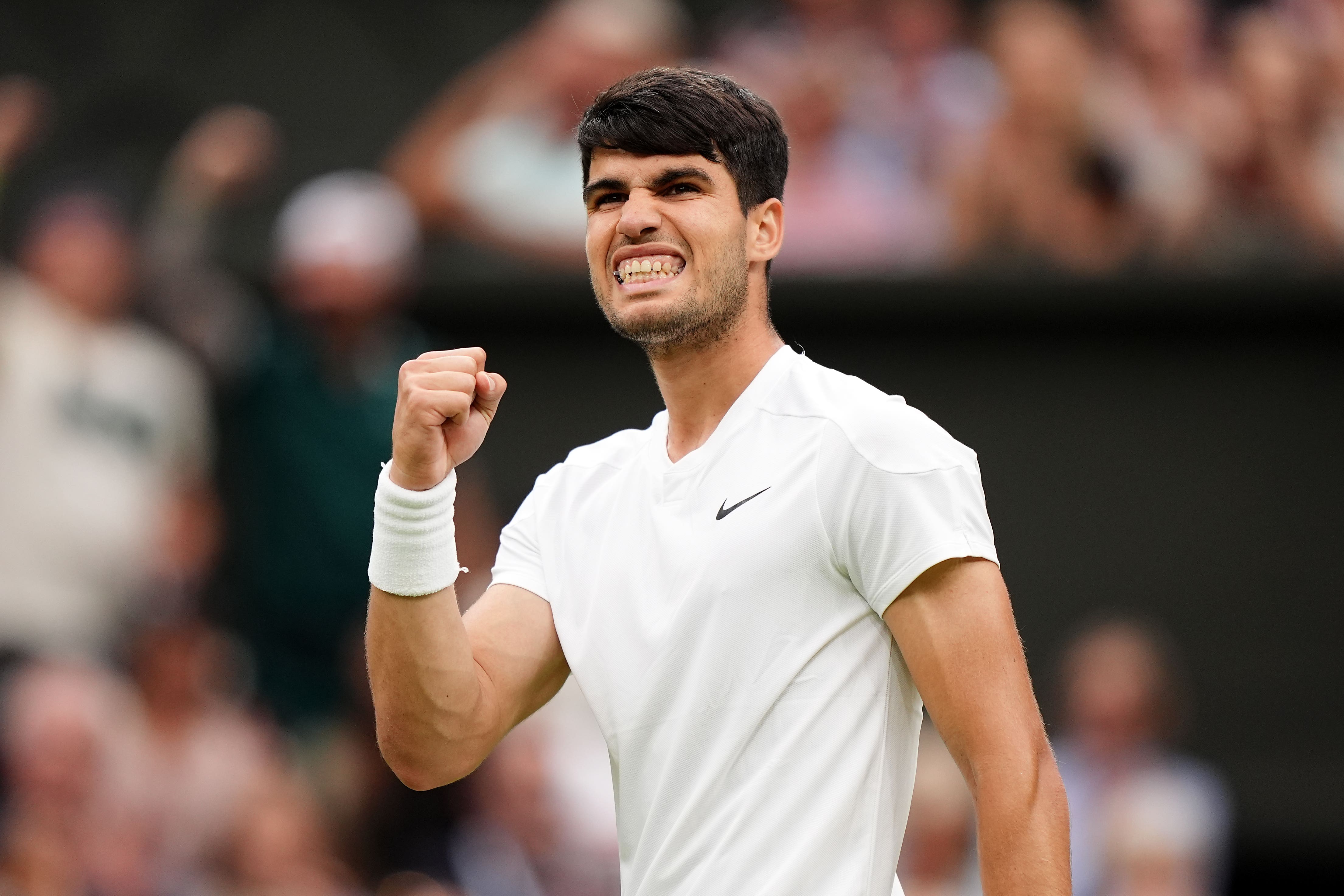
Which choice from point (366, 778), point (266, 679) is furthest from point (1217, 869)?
point (266, 679)

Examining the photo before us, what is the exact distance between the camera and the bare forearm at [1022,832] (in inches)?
94.2

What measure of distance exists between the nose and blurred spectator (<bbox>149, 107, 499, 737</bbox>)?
3286 mm

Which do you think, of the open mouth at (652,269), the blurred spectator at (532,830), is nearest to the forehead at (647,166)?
the open mouth at (652,269)

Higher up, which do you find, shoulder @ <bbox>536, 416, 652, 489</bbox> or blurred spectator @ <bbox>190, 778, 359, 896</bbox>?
shoulder @ <bbox>536, 416, 652, 489</bbox>

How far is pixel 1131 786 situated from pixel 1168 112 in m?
2.77

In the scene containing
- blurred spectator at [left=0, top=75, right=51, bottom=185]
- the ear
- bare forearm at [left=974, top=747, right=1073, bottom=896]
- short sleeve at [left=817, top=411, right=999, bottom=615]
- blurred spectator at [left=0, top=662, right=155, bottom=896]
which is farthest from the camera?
blurred spectator at [left=0, top=75, right=51, bottom=185]

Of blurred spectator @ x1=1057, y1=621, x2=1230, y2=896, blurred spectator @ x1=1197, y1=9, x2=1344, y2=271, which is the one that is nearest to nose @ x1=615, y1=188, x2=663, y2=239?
blurred spectator @ x1=1057, y1=621, x2=1230, y2=896

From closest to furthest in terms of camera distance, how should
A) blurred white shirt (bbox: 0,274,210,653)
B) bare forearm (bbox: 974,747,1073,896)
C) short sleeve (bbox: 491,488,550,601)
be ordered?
bare forearm (bbox: 974,747,1073,896) → short sleeve (bbox: 491,488,550,601) → blurred white shirt (bbox: 0,274,210,653)

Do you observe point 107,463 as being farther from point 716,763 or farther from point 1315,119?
point 1315,119

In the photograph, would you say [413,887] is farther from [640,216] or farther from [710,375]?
[640,216]

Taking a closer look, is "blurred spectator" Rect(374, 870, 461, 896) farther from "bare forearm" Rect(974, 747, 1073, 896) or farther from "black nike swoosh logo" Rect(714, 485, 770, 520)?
"bare forearm" Rect(974, 747, 1073, 896)

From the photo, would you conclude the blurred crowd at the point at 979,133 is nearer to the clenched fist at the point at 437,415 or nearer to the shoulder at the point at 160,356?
the shoulder at the point at 160,356

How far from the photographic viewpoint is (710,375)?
9.52 ft

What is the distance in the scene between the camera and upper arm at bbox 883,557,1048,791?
2.46m
